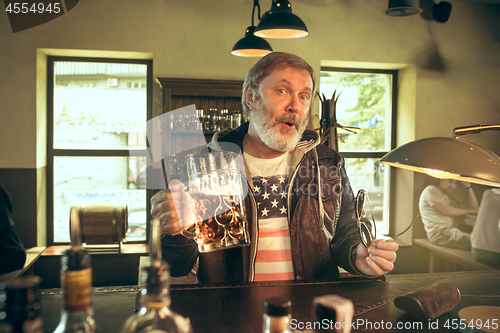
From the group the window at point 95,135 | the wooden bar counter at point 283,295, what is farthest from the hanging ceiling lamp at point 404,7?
the wooden bar counter at point 283,295

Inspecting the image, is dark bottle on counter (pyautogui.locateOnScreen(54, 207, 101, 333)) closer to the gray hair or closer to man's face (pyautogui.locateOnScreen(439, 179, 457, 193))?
the gray hair

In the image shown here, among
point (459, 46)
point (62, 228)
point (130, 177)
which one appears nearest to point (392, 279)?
point (130, 177)

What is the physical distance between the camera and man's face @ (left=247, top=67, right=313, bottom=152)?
67.3 inches

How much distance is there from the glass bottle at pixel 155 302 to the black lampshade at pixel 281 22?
2.14m

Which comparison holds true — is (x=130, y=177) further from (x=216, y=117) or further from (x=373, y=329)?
(x=373, y=329)

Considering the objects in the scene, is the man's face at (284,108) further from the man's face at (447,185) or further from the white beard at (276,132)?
the man's face at (447,185)

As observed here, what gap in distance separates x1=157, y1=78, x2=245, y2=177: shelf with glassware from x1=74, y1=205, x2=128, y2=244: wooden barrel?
9.19 feet

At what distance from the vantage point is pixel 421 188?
→ 4344mm

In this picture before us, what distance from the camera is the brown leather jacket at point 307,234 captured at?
1456 mm

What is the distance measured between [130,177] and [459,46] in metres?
4.03

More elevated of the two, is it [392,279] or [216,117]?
[216,117]

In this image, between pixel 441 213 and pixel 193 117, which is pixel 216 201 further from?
pixel 441 213

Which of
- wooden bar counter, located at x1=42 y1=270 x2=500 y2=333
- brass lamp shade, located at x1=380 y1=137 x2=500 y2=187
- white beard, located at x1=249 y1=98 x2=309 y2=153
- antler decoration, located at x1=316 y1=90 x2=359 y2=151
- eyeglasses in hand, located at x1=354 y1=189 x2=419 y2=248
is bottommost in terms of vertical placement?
wooden bar counter, located at x1=42 y1=270 x2=500 y2=333

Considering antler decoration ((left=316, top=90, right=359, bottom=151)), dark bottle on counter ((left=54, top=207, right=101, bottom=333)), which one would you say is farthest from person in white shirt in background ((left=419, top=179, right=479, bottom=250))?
Answer: dark bottle on counter ((left=54, top=207, right=101, bottom=333))
